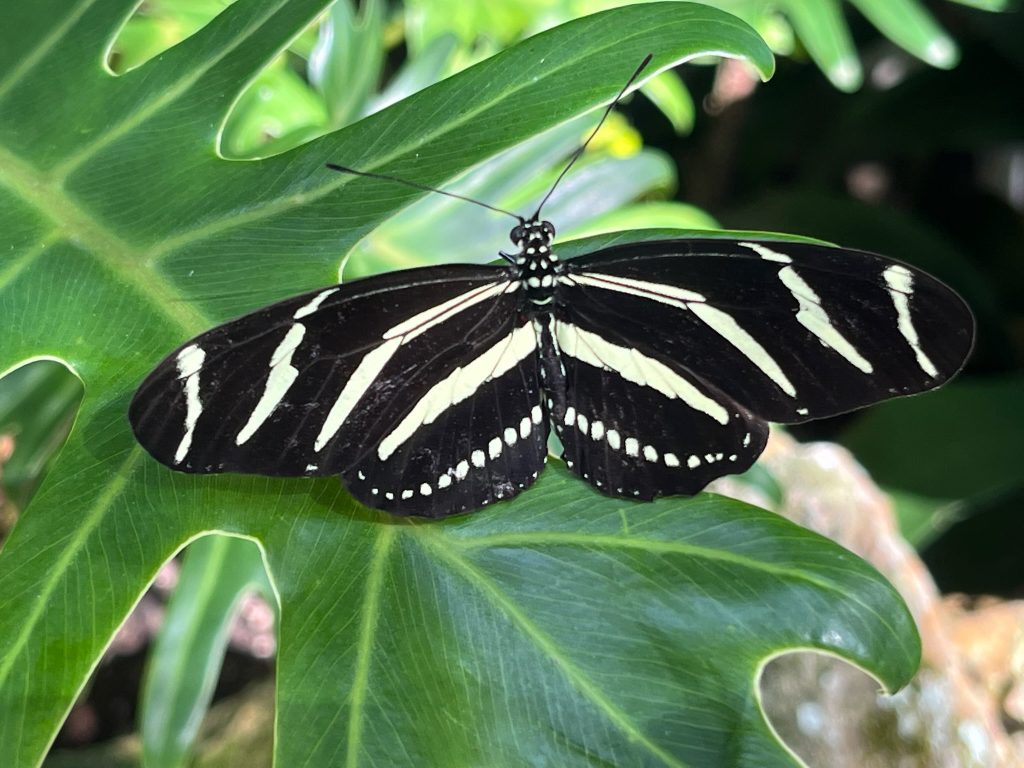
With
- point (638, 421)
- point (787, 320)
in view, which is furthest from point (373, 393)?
point (787, 320)

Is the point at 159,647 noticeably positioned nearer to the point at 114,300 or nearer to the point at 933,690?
the point at 114,300

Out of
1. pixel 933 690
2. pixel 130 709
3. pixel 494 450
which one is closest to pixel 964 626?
pixel 933 690

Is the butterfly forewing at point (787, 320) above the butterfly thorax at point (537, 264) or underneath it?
underneath

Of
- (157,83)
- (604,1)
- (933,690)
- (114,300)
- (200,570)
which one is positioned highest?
(604,1)

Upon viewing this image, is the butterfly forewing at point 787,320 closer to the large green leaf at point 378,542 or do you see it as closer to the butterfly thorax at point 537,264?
the butterfly thorax at point 537,264

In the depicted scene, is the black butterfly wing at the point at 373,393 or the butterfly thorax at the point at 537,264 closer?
the black butterfly wing at the point at 373,393

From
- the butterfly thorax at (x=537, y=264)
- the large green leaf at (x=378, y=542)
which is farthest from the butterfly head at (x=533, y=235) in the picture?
the large green leaf at (x=378, y=542)
